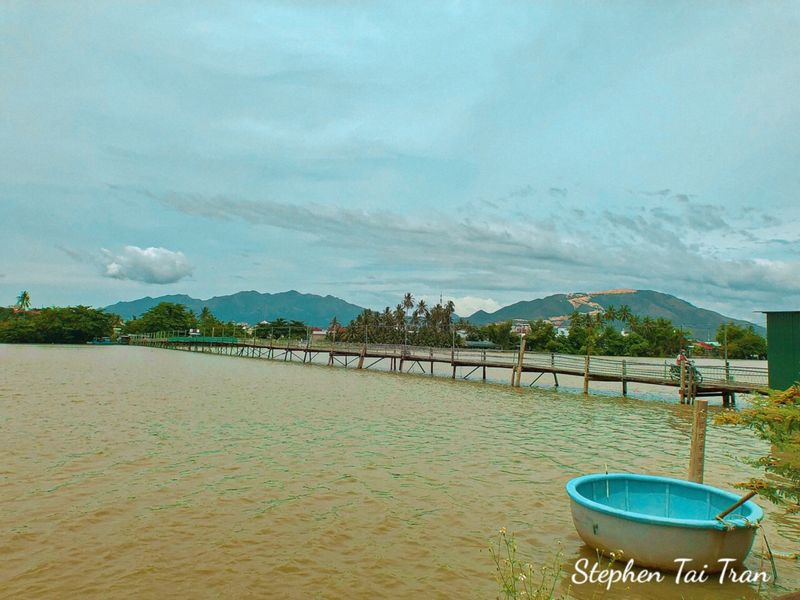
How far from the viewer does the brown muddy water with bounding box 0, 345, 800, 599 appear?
23.1 ft

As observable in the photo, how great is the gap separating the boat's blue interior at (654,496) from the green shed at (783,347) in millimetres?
16987

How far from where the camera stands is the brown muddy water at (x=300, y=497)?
23.1 ft

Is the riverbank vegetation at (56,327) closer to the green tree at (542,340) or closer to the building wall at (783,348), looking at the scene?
the green tree at (542,340)

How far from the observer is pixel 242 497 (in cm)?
1041

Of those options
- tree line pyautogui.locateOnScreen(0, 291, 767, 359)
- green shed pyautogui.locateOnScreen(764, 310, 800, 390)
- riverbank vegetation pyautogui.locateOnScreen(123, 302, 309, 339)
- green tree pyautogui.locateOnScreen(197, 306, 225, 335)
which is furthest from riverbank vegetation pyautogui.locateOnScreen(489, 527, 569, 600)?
green tree pyautogui.locateOnScreen(197, 306, 225, 335)

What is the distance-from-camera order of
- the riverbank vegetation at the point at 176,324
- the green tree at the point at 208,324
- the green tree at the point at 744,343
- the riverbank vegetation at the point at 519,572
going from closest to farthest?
the riverbank vegetation at the point at 519,572 < the green tree at the point at 744,343 < the green tree at the point at 208,324 < the riverbank vegetation at the point at 176,324

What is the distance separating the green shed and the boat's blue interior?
55.7 feet

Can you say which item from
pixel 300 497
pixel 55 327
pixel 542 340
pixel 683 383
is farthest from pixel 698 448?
pixel 55 327

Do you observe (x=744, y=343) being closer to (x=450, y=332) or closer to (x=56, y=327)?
(x=450, y=332)

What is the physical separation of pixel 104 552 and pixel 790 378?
24.8m

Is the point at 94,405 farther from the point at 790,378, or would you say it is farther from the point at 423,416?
the point at 790,378

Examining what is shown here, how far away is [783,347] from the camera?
2198 cm

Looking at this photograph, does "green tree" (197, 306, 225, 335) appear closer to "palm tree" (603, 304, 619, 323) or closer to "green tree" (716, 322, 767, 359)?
"palm tree" (603, 304, 619, 323)

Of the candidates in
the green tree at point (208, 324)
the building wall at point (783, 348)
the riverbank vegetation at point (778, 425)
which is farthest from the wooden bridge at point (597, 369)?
the green tree at point (208, 324)
